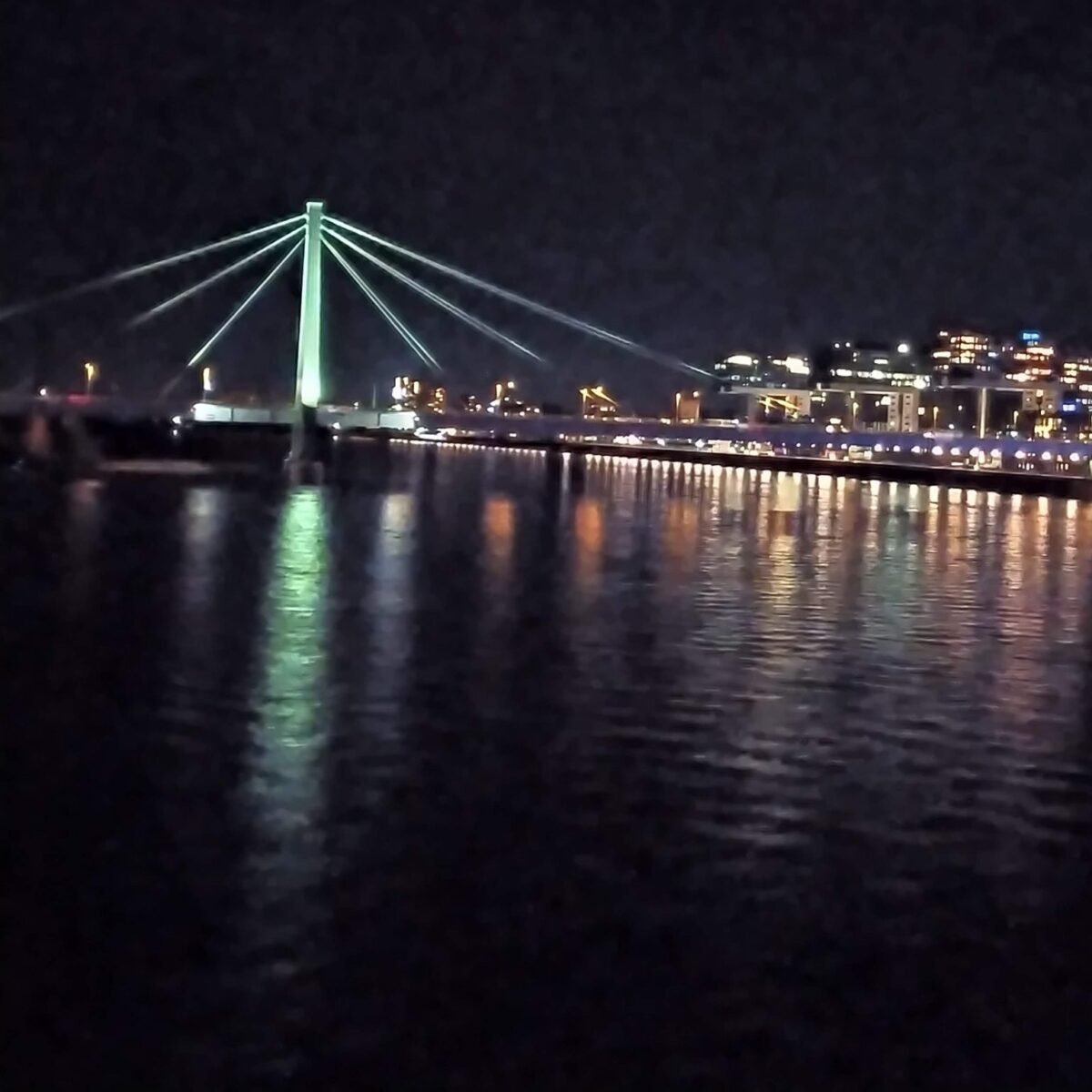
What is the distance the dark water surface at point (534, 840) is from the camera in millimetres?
2844

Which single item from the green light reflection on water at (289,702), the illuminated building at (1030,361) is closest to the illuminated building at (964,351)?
the illuminated building at (1030,361)

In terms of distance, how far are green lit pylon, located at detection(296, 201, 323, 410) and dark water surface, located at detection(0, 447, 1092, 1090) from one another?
20193 mm

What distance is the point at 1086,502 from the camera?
2909 centimetres

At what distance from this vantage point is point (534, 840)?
13.5 feet

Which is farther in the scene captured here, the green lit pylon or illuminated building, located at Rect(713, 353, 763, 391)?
illuminated building, located at Rect(713, 353, 763, 391)

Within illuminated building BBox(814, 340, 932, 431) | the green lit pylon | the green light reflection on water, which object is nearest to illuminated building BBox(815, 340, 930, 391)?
illuminated building BBox(814, 340, 932, 431)

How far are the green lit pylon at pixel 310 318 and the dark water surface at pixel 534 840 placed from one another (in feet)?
66.2

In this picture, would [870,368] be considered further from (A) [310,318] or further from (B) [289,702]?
(B) [289,702]

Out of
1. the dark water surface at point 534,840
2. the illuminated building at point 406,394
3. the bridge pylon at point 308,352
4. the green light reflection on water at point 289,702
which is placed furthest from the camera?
the illuminated building at point 406,394

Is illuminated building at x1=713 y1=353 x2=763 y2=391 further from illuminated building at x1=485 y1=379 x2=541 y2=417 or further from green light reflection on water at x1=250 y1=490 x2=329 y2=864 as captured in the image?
green light reflection on water at x1=250 y1=490 x2=329 y2=864

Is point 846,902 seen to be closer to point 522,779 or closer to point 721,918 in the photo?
point 721,918

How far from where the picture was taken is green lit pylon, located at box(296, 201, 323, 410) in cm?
2986

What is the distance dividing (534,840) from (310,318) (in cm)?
2729

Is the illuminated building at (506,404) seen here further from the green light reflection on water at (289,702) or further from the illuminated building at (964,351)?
the green light reflection on water at (289,702)
